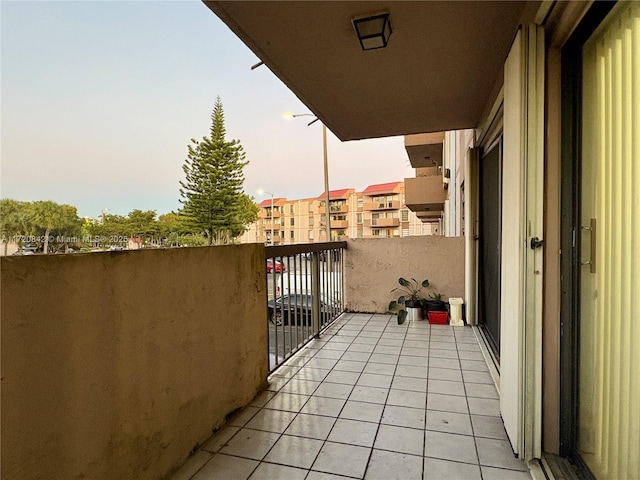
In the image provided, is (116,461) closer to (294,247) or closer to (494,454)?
Result: (494,454)

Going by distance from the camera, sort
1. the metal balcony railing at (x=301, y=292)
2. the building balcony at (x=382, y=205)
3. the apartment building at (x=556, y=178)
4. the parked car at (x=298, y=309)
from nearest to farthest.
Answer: the apartment building at (x=556, y=178) < the metal balcony railing at (x=301, y=292) < the parked car at (x=298, y=309) < the building balcony at (x=382, y=205)

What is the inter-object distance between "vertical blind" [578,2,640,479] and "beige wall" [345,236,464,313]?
3046mm

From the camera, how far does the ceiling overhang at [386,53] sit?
1.70m

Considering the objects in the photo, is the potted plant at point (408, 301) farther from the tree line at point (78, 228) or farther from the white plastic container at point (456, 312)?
the tree line at point (78, 228)

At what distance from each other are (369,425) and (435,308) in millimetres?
2594

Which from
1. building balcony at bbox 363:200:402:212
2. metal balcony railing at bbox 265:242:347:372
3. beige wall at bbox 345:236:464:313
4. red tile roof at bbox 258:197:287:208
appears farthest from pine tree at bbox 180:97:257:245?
metal balcony railing at bbox 265:242:347:372

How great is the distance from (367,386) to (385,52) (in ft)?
7.40

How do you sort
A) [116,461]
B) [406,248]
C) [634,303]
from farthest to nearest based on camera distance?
[406,248] → [116,461] → [634,303]

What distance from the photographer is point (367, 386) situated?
2350 mm

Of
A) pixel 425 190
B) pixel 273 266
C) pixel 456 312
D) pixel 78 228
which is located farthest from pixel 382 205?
pixel 273 266

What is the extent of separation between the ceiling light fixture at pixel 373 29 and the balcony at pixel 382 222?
3176 cm

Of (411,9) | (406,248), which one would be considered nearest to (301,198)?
(406,248)

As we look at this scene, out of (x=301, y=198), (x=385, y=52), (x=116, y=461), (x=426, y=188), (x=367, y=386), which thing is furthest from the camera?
(x=301, y=198)

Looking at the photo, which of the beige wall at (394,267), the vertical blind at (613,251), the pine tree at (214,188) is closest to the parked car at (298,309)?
the beige wall at (394,267)
